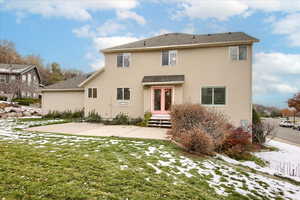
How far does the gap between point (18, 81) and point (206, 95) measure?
99.5ft

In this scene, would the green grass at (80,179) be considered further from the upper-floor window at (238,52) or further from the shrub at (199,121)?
the upper-floor window at (238,52)

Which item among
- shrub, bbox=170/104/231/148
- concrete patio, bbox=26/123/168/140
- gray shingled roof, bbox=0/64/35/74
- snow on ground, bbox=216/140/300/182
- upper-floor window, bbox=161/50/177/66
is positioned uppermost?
gray shingled roof, bbox=0/64/35/74

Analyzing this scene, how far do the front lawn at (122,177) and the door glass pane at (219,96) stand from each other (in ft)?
23.9

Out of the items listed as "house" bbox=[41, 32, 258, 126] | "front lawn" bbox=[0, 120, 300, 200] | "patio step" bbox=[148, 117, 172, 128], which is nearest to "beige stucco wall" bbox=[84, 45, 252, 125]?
"house" bbox=[41, 32, 258, 126]

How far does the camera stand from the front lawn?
3314mm

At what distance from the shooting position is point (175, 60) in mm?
13727

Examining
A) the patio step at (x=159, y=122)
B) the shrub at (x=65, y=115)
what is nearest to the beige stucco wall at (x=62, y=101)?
the shrub at (x=65, y=115)

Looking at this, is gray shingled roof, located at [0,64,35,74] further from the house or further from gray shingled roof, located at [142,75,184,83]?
gray shingled roof, located at [142,75,184,83]

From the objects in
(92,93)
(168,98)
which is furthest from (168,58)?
(92,93)

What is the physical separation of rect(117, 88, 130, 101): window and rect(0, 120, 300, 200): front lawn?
839cm

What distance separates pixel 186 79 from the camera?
13.4m

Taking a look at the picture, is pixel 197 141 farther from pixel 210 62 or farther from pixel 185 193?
pixel 210 62

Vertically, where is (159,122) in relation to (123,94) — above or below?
below

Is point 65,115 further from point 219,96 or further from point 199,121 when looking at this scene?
point 219,96
